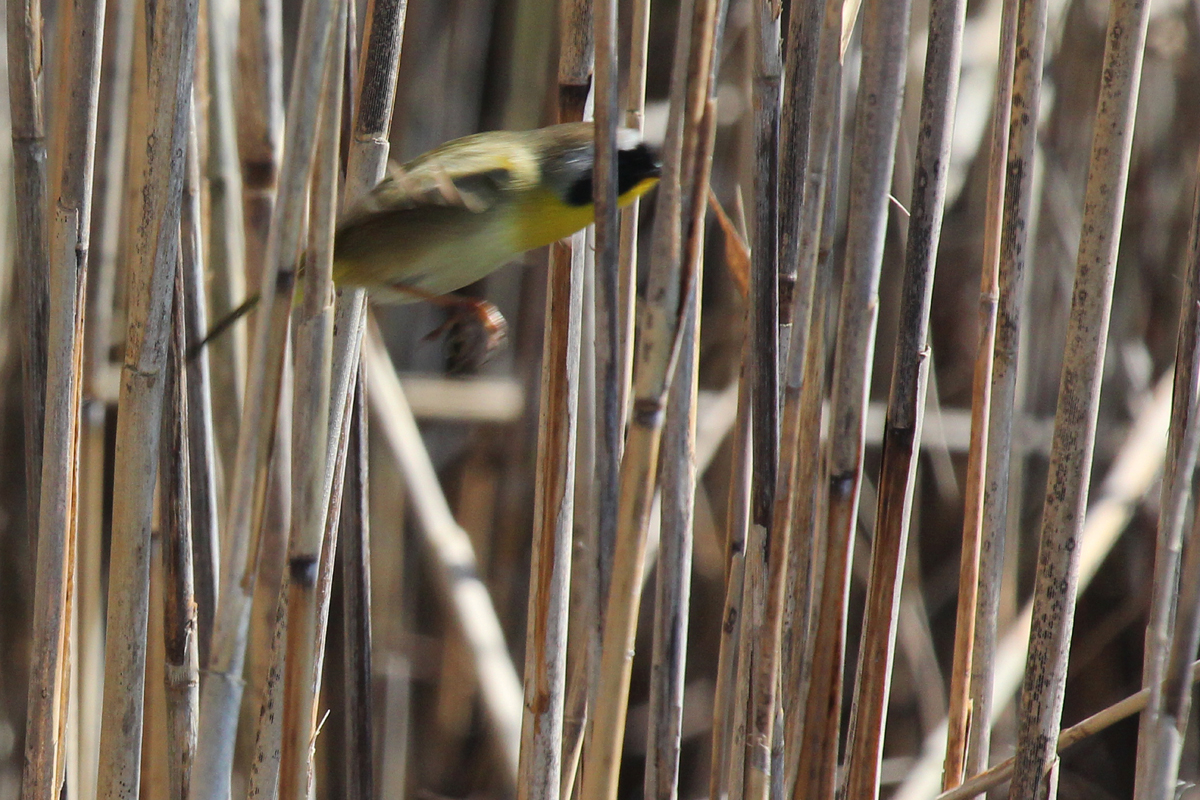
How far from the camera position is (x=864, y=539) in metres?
1.88

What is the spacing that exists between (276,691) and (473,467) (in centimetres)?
106

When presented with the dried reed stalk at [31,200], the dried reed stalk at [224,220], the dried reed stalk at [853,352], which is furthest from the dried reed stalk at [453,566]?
the dried reed stalk at [853,352]

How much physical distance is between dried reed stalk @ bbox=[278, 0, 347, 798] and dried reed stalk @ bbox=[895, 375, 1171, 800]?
99 cm

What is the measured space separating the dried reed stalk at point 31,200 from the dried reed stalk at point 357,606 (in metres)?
0.22

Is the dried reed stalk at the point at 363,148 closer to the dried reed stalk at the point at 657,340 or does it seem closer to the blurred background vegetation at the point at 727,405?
the dried reed stalk at the point at 657,340

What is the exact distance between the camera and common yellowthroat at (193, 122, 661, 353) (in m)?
0.75

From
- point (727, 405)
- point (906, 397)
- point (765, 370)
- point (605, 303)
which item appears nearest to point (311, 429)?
point (605, 303)

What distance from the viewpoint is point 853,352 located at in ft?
2.39

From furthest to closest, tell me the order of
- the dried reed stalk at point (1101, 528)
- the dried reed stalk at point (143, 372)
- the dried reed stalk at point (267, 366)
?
the dried reed stalk at point (1101, 528) → the dried reed stalk at point (143, 372) → the dried reed stalk at point (267, 366)

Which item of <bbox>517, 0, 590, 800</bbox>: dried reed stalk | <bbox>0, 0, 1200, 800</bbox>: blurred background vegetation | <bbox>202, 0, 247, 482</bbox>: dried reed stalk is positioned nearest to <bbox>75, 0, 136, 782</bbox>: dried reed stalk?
<bbox>202, 0, 247, 482</bbox>: dried reed stalk

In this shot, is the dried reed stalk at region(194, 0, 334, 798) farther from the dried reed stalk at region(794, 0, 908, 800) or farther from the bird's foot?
the dried reed stalk at region(794, 0, 908, 800)

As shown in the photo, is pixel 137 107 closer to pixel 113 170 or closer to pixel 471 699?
pixel 113 170

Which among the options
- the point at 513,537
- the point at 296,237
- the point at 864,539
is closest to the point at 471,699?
the point at 513,537

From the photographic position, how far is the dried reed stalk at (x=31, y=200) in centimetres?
77
